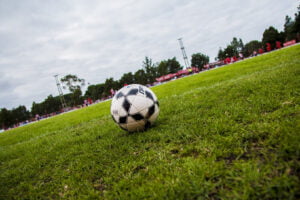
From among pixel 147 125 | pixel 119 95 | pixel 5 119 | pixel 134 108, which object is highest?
pixel 5 119

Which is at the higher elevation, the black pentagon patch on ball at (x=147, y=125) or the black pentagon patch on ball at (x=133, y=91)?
the black pentagon patch on ball at (x=133, y=91)

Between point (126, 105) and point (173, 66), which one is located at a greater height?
point (173, 66)

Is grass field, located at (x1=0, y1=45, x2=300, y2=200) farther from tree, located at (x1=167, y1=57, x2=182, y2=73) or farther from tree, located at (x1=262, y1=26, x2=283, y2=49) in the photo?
tree, located at (x1=167, y1=57, x2=182, y2=73)

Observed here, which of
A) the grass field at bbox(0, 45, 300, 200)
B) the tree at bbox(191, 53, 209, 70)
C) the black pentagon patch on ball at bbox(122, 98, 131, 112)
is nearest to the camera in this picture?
the grass field at bbox(0, 45, 300, 200)

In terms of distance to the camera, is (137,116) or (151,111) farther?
(151,111)

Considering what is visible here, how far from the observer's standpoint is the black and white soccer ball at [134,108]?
3906 mm

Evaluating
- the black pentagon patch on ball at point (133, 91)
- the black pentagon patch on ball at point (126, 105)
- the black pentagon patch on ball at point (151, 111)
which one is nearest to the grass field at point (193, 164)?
the black pentagon patch on ball at point (151, 111)

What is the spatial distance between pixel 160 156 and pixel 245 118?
1.92m

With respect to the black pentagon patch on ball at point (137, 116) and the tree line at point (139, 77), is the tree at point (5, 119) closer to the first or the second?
the tree line at point (139, 77)

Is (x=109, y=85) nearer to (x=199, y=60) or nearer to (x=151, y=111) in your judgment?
(x=199, y=60)

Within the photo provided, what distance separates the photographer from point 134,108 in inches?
153

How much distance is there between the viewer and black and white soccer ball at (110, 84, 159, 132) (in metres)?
3.91

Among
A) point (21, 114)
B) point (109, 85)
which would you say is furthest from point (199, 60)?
point (21, 114)

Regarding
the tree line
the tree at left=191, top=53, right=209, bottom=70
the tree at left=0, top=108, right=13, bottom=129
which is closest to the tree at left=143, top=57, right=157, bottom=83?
the tree line
